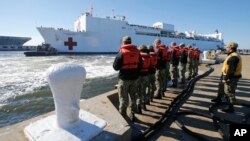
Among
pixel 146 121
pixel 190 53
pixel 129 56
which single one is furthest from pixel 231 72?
pixel 190 53

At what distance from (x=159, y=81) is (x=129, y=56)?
225cm

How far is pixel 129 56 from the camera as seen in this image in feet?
12.2

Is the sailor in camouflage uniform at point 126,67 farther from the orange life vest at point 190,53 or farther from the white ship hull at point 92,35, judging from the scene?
the white ship hull at point 92,35

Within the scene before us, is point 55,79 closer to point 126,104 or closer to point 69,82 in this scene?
point 69,82

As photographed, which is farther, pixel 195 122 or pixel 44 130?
Result: pixel 195 122

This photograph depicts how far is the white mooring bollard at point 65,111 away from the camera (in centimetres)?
221

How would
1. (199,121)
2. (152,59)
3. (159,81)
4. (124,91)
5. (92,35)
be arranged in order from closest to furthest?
(124,91), (199,121), (152,59), (159,81), (92,35)

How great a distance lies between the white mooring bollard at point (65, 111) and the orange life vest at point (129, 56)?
4.61ft

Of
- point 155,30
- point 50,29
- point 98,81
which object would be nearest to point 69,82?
point 98,81

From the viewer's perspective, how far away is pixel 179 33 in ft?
181

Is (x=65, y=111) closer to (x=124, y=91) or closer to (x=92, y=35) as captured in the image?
(x=124, y=91)

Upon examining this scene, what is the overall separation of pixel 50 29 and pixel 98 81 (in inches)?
1044

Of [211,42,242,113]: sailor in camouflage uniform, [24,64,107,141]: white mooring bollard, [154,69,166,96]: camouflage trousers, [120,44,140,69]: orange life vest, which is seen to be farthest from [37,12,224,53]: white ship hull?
[24,64,107,141]: white mooring bollard

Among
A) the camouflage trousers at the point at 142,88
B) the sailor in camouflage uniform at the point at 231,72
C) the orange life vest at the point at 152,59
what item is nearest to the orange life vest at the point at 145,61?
the camouflage trousers at the point at 142,88
